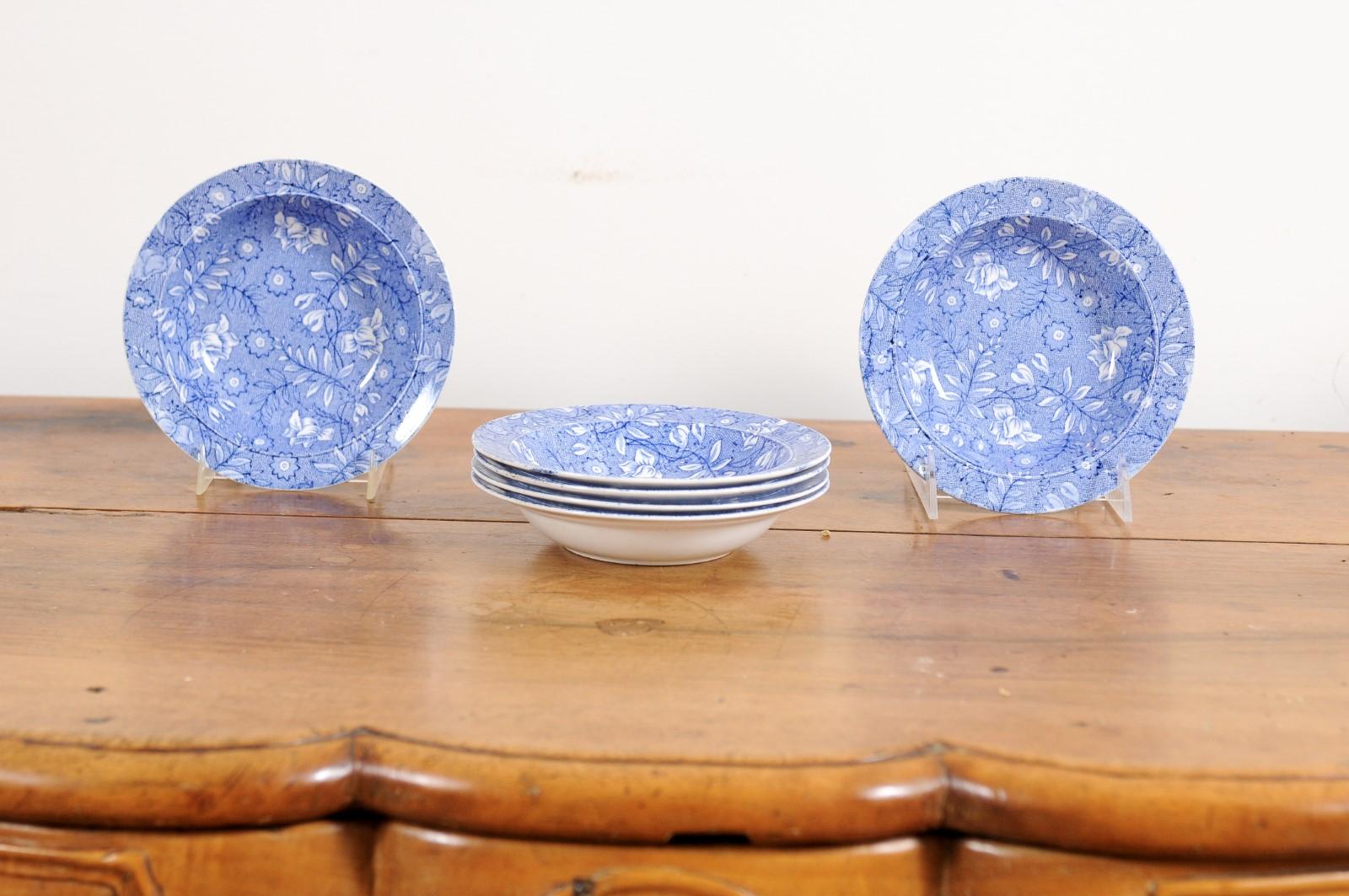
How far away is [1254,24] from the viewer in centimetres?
138

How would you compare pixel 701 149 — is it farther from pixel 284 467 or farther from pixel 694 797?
pixel 694 797

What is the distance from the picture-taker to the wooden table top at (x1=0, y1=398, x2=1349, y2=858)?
1.92 ft

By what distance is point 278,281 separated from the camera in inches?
44.1

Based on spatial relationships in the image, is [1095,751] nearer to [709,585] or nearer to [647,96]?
[709,585]

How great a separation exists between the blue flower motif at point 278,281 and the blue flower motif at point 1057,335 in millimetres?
757

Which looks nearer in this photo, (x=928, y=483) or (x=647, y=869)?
(x=647, y=869)

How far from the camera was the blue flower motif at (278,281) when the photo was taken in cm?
112

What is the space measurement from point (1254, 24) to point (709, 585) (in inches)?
42.3

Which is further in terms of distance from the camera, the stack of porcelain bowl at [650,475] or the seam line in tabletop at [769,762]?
the stack of porcelain bowl at [650,475]

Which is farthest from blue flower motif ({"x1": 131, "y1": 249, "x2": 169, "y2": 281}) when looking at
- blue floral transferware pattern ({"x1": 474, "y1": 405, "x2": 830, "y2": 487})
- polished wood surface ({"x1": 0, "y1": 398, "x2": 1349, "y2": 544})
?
blue floral transferware pattern ({"x1": 474, "y1": 405, "x2": 830, "y2": 487})

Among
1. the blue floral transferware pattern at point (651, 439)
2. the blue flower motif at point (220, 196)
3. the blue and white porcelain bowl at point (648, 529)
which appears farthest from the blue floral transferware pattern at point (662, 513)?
the blue flower motif at point (220, 196)

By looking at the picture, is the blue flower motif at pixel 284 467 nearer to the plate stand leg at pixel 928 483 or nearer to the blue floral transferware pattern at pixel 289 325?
the blue floral transferware pattern at pixel 289 325

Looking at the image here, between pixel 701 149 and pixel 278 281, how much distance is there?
58 cm

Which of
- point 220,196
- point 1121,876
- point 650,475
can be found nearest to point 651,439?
point 650,475
